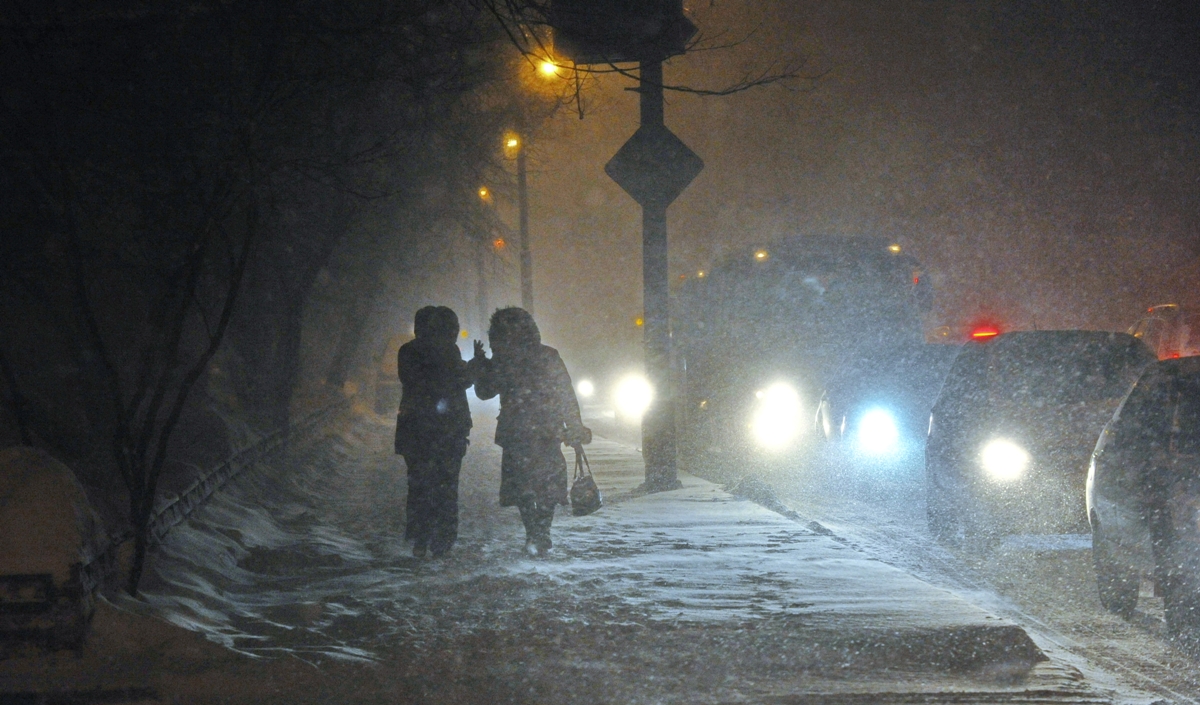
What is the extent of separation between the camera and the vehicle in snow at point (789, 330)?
18.6m

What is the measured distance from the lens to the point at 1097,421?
26.6 ft

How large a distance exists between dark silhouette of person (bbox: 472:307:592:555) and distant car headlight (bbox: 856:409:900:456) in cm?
743

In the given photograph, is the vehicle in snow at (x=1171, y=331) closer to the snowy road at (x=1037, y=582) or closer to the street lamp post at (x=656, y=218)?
the snowy road at (x=1037, y=582)

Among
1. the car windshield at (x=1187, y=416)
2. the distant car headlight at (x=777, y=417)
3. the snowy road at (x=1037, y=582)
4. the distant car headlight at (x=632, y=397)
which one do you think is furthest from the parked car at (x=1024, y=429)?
the distant car headlight at (x=632, y=397)

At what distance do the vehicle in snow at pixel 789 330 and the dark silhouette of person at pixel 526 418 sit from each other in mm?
9315

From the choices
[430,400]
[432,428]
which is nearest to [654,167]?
[430,400]

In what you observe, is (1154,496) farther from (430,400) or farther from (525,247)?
(525,247)

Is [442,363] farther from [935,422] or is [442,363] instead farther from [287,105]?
[935,422]

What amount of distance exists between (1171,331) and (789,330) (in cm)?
771

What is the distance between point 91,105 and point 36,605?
3.48 meters

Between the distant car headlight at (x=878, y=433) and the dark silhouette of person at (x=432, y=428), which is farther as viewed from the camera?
the distant car headlight at (x=878, y=433)

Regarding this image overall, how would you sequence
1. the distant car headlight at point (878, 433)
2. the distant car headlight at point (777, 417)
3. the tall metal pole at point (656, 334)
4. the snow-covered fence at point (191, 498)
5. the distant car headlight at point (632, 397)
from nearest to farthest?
the snow-covered fence at point (191, 498) → the tall metal pole at point (656, 334) → the distant car headlight at point (878, 433) → the distant car headlight at point (777, 417) → the distant car headlight at point (632, 397)

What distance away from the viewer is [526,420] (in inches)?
317

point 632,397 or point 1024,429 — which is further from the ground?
point 632,397
